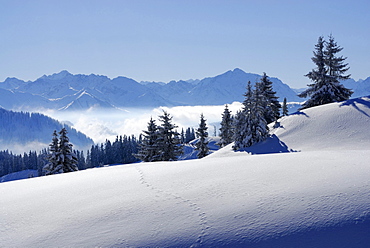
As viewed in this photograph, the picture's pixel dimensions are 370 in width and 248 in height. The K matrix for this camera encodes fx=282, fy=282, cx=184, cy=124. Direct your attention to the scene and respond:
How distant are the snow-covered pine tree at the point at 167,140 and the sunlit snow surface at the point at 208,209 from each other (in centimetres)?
2378

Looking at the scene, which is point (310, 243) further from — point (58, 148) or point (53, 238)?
point (58, 148)

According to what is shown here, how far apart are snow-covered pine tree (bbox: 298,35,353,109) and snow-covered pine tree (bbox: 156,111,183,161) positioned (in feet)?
57.8

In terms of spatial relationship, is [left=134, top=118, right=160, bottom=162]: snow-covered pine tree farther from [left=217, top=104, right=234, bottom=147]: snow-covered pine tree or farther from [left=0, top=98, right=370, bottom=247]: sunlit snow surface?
[left=0, top=98, right=370, bottom=247]: sunlit snow surface

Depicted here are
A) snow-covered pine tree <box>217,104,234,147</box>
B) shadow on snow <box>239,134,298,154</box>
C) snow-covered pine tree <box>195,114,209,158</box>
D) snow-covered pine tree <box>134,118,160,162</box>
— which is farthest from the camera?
snow-covered pine tree <box>217,104,234,147</box>

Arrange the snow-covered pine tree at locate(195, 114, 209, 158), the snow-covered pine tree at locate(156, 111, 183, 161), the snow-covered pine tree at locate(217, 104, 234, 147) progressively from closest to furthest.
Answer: the snow-covered pine tree at locate(156, 111, 183, 161) < the snow-covered pine tree at locate(195, 114, 209, 158) < the snow-covered pine tree at locate(217, 104, 234, 147)

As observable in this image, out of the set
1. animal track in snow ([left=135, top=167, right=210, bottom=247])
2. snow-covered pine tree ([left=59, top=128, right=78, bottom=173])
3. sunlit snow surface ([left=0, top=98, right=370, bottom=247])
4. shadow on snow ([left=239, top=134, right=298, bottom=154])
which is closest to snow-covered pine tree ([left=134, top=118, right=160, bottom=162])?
snow-covered pine tree ([left=59, top=128, right=78, bottom=173])

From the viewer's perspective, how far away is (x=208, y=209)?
241 inches

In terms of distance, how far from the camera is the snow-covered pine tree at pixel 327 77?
34125 millimetres

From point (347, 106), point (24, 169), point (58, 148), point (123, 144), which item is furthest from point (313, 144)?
point (24, 169)

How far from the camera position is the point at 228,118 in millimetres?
49062

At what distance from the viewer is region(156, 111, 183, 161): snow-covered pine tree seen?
33844mm

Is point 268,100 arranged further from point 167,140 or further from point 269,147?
point 167,140

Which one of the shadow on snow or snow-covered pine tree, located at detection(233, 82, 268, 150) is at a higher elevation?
snow-covered pine tree, located at detection(233, 82, 268, 150)

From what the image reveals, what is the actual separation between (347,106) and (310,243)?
2619 cm
